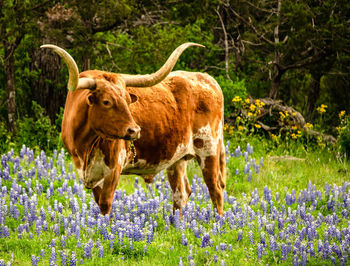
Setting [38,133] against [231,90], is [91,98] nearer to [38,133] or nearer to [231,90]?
[38,133]

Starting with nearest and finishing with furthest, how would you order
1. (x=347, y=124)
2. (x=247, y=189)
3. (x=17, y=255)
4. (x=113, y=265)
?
(x=113, y=265), (x=17, y=255), (x=247, y=189), (x=347, y=124)

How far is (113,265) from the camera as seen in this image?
463cm

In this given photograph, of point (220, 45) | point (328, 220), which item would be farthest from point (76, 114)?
point (220, 45)

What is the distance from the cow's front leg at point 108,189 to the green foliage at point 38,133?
501cm

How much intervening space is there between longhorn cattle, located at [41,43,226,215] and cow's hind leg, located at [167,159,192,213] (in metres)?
0.01

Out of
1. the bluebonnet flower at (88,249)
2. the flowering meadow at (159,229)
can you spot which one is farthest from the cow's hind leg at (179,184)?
the bluebonnet flower at (88,249)

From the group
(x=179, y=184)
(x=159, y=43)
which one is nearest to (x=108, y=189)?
(x=179, y=184)

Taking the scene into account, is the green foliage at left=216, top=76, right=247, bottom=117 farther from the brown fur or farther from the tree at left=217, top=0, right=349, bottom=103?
the brown fur

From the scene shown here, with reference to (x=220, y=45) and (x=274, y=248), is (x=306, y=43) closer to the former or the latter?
(x=220, y=45)

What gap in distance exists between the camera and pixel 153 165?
5664 millimetres

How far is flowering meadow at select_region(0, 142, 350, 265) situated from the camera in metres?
4.85

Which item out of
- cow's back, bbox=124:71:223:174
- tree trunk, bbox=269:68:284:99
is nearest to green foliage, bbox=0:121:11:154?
cow's back, bbox=124:71:223:174

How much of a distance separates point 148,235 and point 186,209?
1.16 m

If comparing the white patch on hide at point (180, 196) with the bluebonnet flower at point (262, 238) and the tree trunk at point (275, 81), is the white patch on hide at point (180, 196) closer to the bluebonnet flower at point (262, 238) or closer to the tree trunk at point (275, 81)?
the bluebonnet flower at point (262, 238)
